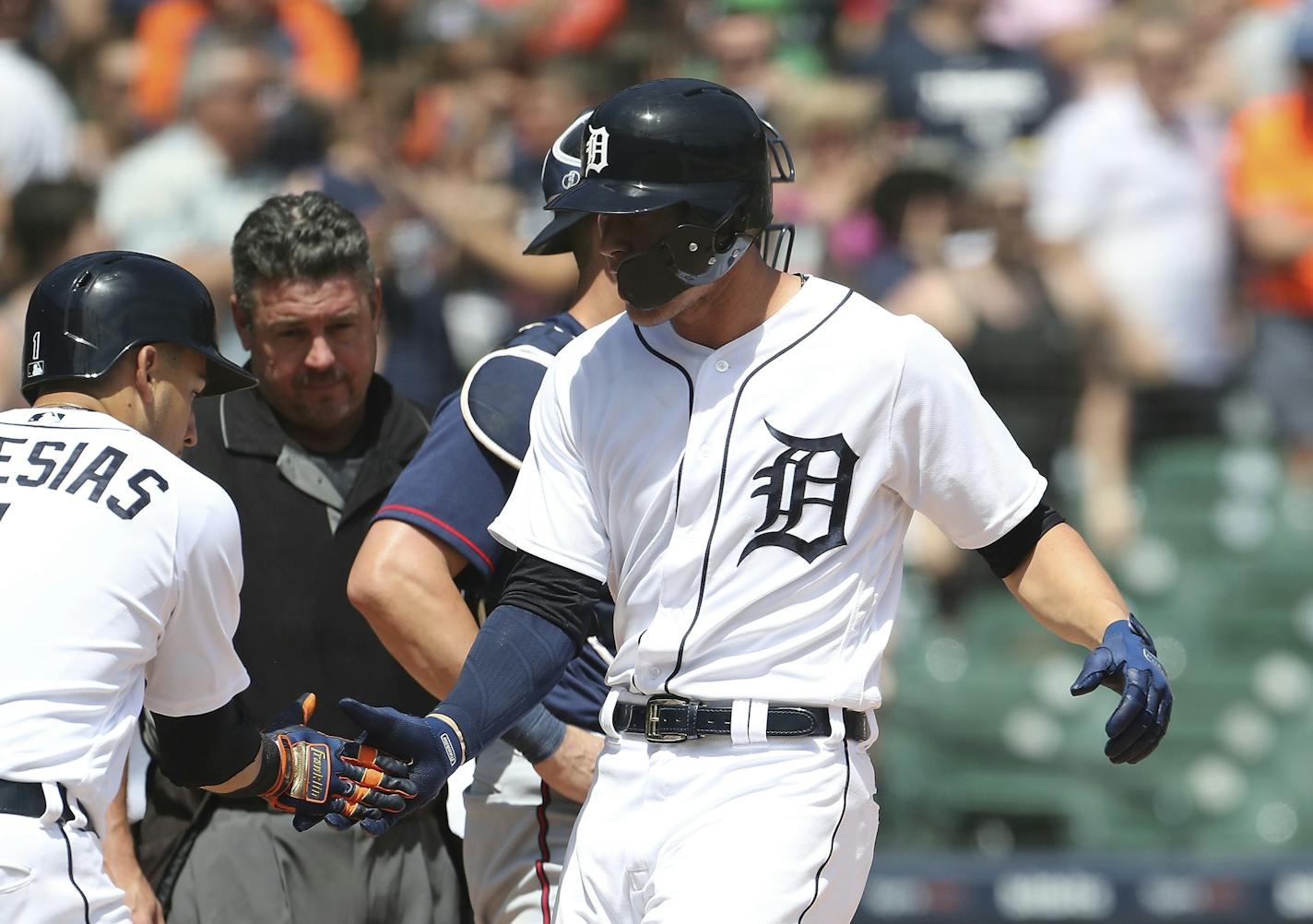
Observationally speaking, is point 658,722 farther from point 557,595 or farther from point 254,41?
point 254,41

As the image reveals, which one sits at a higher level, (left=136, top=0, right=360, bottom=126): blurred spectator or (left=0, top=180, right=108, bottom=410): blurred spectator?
(left=136, top=0, right=360, bottom=126): blurred spectator

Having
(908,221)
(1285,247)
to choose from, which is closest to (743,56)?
(908,221)

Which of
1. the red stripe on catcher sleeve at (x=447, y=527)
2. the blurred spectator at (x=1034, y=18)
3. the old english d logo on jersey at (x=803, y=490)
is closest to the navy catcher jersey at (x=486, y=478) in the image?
the red stripe on catcher sleeve at (x=447, y=527)

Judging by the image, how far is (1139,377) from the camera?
24.5 ft

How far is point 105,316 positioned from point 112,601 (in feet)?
1.66

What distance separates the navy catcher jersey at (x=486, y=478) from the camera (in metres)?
3.29

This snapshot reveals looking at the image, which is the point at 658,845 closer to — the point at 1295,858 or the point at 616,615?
the point at 616,615

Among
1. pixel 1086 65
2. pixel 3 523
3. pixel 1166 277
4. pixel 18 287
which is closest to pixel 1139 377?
pixel 1166 277

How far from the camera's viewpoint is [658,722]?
2738 millimetres

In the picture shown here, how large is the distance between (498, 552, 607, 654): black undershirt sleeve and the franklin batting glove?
1.13 feet

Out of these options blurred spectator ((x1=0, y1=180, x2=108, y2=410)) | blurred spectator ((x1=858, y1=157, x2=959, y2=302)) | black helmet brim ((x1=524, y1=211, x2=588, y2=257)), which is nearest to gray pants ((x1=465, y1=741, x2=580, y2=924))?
black helmet brim ((x1=524, y1=211, x2=588, y2=257))

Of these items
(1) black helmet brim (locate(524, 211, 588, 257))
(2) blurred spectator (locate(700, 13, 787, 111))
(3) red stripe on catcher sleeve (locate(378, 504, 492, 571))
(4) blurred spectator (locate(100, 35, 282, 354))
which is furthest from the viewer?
(2) blurred spectator (locate(700, 13, 787, 111))

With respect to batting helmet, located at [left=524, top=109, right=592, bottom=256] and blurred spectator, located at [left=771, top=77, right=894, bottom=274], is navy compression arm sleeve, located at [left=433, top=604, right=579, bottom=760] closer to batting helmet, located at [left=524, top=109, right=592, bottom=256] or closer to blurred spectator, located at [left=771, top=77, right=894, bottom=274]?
batting helmet, located at [left=524, top=109, right=592, bottom=256]

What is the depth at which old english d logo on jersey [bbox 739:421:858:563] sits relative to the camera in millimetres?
2748
